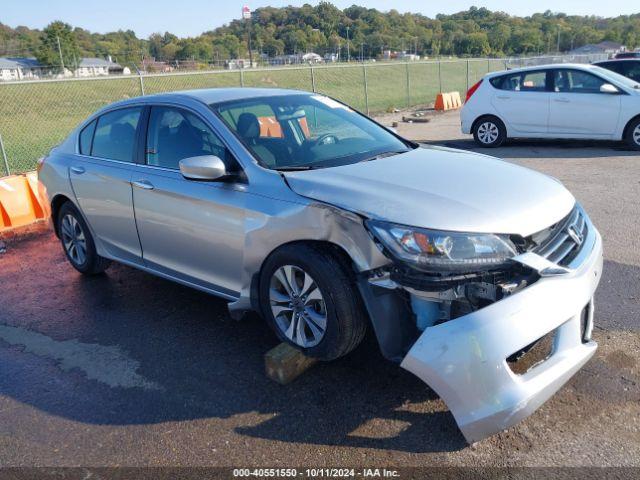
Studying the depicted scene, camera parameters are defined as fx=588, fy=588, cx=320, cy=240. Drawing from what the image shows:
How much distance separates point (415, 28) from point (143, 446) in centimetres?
8368

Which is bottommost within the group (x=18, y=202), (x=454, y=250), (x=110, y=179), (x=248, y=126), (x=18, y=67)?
(x=18, y=202)

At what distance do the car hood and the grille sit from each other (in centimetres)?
8

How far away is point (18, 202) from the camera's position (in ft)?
24.4

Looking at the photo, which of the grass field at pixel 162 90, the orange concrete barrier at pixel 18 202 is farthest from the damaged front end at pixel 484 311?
the grass field at pixel 162 90

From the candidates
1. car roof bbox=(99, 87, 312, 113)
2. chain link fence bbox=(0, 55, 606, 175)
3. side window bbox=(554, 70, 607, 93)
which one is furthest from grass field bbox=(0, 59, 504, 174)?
car roof bbox=(99, 87, 312, 113)

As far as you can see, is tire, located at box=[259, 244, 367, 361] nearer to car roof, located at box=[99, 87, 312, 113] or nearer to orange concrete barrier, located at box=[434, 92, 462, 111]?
car roof, located at box=[99, 87, 312, 113]

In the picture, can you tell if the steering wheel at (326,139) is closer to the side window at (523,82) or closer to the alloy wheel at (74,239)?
the alloy wheel at (74,239)

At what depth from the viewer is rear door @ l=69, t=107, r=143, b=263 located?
4598 mm

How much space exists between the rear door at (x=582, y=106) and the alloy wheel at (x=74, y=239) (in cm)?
894

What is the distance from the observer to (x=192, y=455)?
2926 millimetres

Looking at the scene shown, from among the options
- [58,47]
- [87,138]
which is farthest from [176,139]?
[58,47]

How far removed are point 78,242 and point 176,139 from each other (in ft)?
5.98

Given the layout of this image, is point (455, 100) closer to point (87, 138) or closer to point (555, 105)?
point (555, 105)

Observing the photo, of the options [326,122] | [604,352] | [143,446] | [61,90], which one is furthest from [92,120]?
[61,90]
